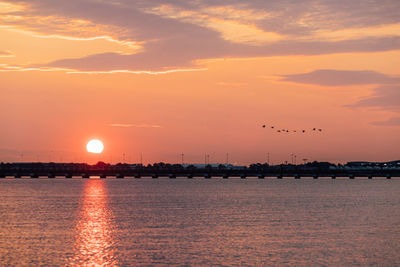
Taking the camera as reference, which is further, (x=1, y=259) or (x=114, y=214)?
(x=114, y=214)

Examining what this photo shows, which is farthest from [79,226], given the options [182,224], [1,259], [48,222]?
[1,259]

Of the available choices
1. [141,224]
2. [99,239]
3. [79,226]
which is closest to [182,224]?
[141,224]

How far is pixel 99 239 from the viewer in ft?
257

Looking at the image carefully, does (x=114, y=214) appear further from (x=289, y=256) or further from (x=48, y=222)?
(x=289, y=256)

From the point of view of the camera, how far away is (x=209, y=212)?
12456 cm

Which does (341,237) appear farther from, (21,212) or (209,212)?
(21,212)

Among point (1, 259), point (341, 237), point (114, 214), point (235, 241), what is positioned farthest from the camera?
point (114, 214)

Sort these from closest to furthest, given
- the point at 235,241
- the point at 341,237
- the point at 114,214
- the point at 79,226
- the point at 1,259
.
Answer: the point at 1,259
the point at 235,241
the point at 341,237
the point at 79,226
the point at 114,214

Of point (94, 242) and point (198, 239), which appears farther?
point (198, 239)

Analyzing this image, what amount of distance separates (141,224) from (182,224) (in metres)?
6.37

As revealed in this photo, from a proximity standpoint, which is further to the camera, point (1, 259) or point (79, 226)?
point (79, 226)

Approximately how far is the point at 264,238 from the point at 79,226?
1223 inches

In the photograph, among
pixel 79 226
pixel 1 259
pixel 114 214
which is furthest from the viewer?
pixel 114 214

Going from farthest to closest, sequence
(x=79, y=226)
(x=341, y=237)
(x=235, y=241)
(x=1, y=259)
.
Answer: (x=79, y=226) → (x=341, y=237) → (x=235, y=241) → (x=1, y=259)
